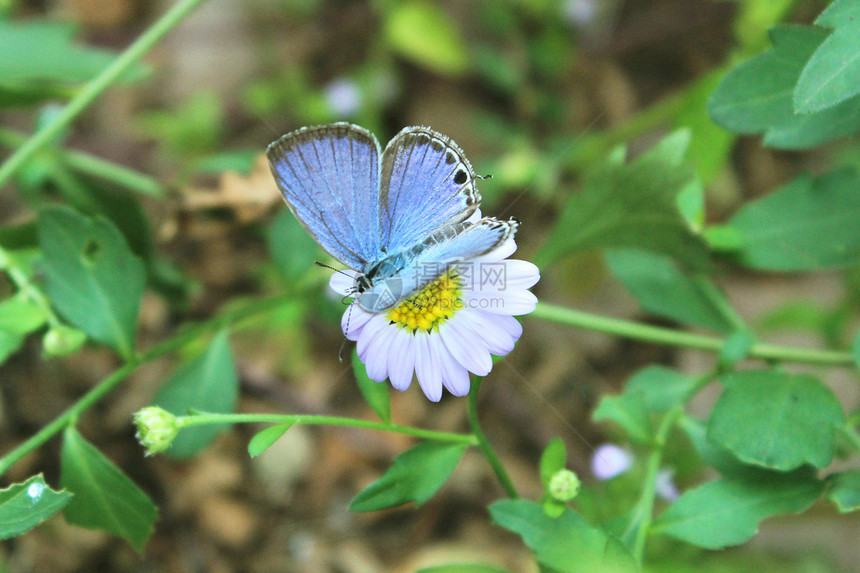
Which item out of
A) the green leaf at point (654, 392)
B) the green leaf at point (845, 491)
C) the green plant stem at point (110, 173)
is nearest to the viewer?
the green leaf at point (845, 491)

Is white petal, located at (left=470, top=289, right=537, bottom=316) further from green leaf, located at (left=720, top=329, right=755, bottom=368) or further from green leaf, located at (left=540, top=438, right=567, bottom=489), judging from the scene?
green leaf, located at (left=720, top=329, right=755, bottom=368)

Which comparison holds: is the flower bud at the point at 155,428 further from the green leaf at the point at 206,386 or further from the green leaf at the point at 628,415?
the green leaf at the point at 628,415

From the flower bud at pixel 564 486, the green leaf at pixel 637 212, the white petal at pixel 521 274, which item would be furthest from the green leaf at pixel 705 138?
the flower bud at pixel 564 486

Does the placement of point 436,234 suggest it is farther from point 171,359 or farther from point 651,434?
point 171,359

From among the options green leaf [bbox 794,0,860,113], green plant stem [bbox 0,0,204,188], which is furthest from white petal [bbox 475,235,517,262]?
green plant stem [bbox 0,0,204,188]

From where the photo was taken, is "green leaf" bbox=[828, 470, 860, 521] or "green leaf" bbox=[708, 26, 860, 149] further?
"green leaf" bbox=[708, 26, 860, 149]

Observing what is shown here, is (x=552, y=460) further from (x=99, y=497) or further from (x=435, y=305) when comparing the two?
(x=99, y=497)

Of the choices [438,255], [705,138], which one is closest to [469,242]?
[438,255]
